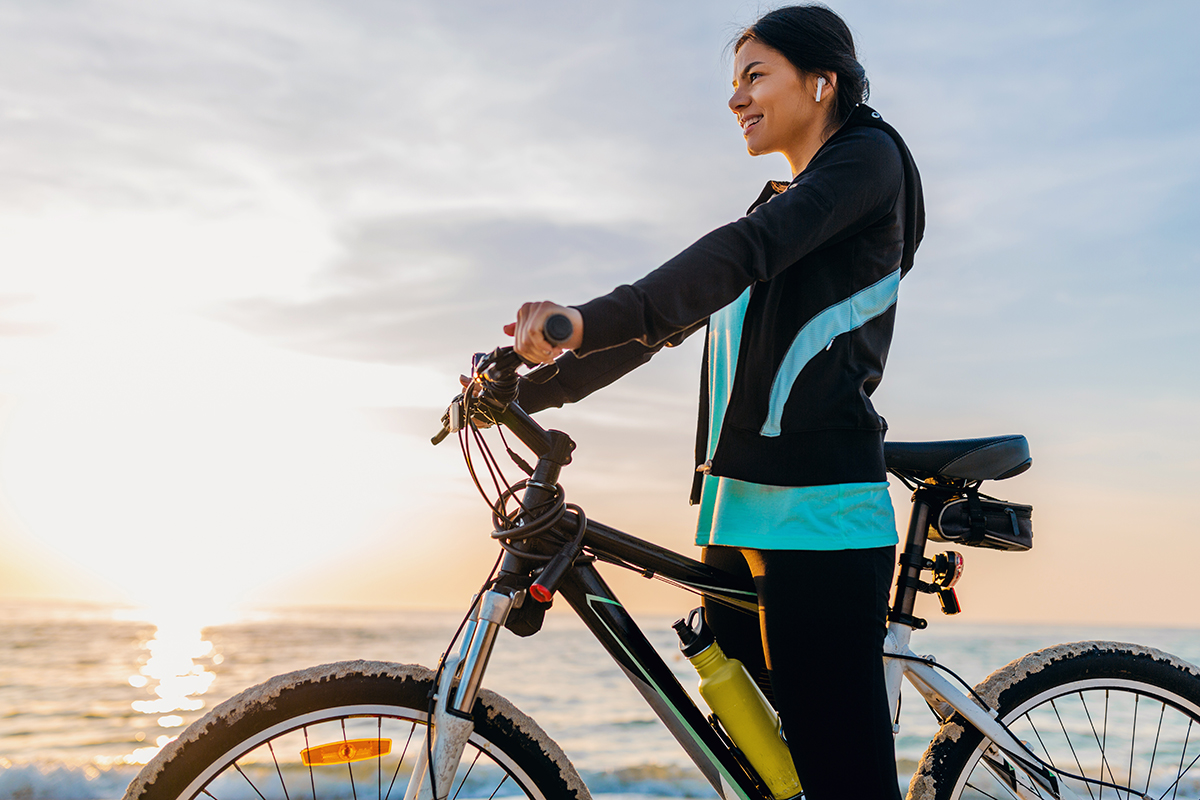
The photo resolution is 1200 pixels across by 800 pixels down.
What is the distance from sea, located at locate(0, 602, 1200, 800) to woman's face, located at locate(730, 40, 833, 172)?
1.19 metres

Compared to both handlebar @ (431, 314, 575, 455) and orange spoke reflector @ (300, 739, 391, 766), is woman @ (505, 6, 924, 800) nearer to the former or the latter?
handlebar @ (431, 314, 575, 455)

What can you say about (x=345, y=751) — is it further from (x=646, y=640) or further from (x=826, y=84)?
(x=826, y=84)

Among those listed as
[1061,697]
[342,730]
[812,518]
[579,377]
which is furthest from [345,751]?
[1061,697]

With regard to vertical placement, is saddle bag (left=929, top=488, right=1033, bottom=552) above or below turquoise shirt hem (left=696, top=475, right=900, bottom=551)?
above

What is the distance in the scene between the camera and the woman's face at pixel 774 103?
178 cm

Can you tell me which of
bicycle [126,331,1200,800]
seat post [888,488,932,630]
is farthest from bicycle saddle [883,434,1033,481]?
seat post [888,488,932,630]

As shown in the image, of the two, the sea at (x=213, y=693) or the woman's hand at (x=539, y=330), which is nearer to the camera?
the woman's hand at (x=539, y=330)

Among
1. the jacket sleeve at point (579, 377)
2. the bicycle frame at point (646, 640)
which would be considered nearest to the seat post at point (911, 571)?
the bicycle frame at point (646, 640)

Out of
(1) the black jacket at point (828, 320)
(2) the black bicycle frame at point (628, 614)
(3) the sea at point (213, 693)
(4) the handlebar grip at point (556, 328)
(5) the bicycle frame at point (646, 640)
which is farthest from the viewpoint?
(3) the sea at point (213, 693)

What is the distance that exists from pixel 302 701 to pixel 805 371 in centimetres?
120

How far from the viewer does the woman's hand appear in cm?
126

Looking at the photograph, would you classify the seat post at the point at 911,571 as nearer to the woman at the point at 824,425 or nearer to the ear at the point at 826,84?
the woman at the point at 824,425

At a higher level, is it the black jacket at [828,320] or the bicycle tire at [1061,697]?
the black jacket at [828,320]

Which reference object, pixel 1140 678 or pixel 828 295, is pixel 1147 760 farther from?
pixel 828 295
